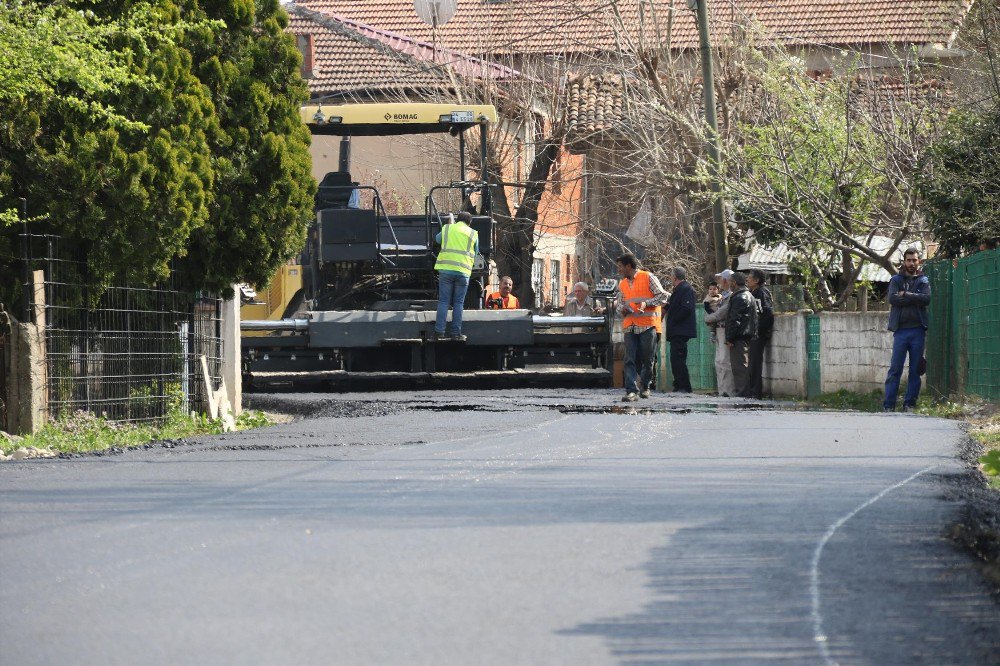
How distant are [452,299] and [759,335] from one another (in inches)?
160

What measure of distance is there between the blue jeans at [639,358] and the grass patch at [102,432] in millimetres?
4620

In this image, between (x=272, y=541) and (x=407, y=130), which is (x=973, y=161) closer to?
(x=407, y=130)

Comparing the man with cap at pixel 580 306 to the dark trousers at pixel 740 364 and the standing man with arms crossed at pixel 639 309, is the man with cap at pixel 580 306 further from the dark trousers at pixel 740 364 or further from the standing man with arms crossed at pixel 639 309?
the standing man with arms crossed at pixel 639 309

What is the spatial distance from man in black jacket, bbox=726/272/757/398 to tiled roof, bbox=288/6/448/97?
47.6ft

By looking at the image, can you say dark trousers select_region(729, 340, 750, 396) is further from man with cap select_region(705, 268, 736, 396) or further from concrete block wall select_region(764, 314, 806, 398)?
concrete block wall select_region(764, 314, 806, 398)

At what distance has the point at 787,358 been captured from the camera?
21.3 m

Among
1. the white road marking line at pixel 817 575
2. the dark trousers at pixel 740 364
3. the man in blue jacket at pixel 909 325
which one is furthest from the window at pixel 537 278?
the white road marking line at pixel 817 575

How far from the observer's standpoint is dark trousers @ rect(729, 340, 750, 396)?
2109cm

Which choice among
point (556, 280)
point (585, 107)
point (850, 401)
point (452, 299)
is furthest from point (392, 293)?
point (556, 280)

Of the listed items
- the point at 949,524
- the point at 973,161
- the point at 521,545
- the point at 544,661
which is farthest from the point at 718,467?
the point at 973,161

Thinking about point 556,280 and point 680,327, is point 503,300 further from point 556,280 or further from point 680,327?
point 556,280

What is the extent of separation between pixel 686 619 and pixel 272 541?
2274 millimetres

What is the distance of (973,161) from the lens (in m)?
18.8

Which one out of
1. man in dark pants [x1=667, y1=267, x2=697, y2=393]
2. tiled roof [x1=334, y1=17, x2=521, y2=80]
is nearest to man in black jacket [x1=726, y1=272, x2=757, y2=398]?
Result: man in dark pants [x1=667, y1=267, x2=697, y2=393]
